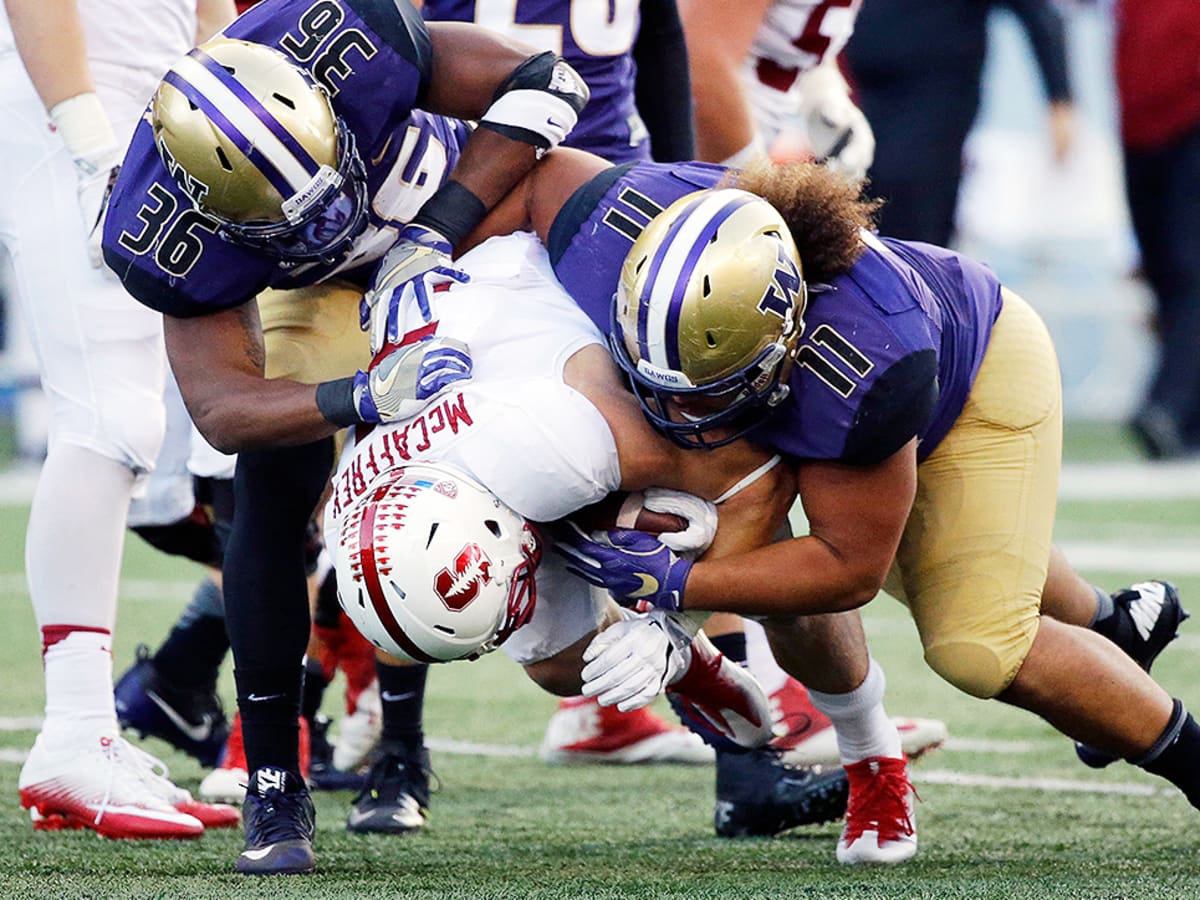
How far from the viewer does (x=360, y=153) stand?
2.91 metres

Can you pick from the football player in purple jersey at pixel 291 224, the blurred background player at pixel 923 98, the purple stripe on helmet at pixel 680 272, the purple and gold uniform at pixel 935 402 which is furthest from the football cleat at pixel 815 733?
the blurred background player at pixel 923 98

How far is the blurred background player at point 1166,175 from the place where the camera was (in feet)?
28.3

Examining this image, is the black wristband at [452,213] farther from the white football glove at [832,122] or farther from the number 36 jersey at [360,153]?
the white football glove at [832,122]

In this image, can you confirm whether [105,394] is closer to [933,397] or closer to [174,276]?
[174,276]

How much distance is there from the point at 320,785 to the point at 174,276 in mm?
1359

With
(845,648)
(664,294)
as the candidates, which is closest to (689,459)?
(664,294)

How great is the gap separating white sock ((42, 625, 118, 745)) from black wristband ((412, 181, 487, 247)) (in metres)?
0.92

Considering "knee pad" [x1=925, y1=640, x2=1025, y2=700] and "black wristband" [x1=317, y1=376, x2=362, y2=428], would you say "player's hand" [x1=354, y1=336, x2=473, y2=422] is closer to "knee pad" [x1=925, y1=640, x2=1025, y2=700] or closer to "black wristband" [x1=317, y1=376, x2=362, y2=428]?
"black wristband" [x1=317, y1=376, x2=362, y2=428]

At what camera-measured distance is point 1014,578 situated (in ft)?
9.62

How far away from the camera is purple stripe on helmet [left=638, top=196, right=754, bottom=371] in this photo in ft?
8.61

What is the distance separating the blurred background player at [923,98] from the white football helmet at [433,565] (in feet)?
14.2

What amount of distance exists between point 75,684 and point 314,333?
0.70 meters

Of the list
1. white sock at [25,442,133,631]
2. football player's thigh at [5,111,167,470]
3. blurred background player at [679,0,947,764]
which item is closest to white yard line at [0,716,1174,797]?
blurred background player at [679,0,947,764]

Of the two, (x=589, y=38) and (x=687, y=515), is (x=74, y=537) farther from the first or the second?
(x=589, y=38)
